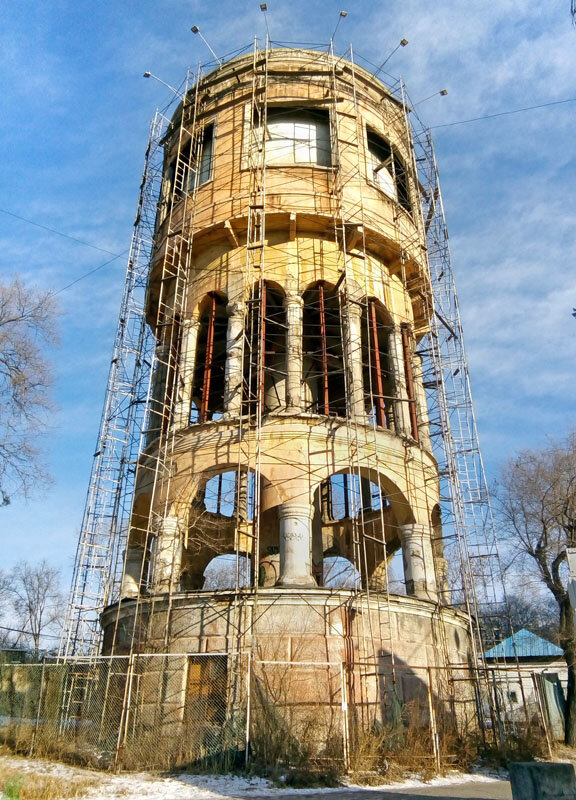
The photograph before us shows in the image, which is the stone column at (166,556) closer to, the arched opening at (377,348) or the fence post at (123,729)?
the fence post at (123,729)

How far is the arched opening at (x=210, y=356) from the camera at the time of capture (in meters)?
23.1

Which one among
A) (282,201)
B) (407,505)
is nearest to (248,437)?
(407,505)

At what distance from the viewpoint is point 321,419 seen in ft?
67.5

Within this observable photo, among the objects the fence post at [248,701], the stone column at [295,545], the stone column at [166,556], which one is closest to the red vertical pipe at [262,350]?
the stone column at [295,545]

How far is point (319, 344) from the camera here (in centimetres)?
2830

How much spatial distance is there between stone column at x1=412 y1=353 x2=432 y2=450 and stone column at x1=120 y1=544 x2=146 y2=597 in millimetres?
10422

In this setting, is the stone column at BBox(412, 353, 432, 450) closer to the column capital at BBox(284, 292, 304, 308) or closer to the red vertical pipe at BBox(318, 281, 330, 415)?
the red vertical pipe at BBox(318, 281, 330, 415)

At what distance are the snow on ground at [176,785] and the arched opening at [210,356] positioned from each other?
35.8ft

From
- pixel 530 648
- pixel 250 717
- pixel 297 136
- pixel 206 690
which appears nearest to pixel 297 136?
pixel 297 136

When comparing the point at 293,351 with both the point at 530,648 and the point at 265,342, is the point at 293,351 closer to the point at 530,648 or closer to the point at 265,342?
the point at 265,342

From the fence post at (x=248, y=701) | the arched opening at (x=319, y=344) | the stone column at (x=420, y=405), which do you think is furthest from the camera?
the stone column at (x=420, y=405)

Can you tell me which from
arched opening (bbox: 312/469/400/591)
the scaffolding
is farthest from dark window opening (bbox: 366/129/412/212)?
arched opening (bbox: 312/469/400/591)

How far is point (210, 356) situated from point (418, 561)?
9.72 m

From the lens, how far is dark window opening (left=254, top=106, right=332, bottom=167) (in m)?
26.1
